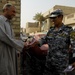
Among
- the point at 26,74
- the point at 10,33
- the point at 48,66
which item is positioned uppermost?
the point at 10,33

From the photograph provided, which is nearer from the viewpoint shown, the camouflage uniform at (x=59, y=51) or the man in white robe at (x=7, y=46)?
the man in white robe at (x=7, y=46)

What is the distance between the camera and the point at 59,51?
3191 millimetres

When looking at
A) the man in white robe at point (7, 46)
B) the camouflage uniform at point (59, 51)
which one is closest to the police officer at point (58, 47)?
the camouflage uniform at point (59, 51)

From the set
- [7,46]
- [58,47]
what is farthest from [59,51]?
[7,46]

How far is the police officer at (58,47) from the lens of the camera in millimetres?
3170

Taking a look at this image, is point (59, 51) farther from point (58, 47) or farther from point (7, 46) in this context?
point (7, 46)

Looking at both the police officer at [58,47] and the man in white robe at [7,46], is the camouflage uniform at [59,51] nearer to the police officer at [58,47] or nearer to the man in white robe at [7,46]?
the police officer at [58,47]

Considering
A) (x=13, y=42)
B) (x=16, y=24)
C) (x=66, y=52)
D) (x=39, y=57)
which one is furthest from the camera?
(x=16, y=24)

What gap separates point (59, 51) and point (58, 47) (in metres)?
0.06

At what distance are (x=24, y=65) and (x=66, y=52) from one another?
102cm

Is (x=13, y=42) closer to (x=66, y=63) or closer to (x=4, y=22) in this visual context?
(x=4, y=22)

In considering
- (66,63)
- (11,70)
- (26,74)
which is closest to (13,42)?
(11,70)

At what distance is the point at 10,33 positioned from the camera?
3.01m

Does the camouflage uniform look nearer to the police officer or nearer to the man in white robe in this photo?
the police officer
